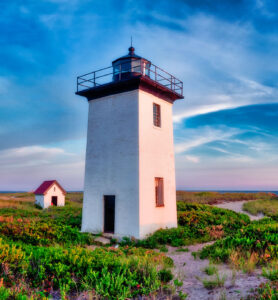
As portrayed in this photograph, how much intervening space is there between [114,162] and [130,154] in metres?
1.17

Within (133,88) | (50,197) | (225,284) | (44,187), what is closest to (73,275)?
(225,284)

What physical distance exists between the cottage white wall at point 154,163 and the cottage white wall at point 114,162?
0.37 metres

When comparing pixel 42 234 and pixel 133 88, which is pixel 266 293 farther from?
pixel 133 88

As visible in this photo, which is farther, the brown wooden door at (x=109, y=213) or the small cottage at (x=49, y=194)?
the small cottage at (x=49, y=194)

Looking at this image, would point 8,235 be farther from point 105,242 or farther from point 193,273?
point 193,273

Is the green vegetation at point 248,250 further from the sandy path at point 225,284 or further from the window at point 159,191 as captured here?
the window at point 159,191

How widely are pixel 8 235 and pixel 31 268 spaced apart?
23.1 ft

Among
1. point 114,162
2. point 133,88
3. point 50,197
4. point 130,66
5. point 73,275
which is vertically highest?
point 130,66

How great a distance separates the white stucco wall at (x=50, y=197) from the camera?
35031mm

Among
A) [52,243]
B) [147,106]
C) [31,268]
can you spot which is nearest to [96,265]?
[31,268]

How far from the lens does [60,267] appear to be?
693 cm

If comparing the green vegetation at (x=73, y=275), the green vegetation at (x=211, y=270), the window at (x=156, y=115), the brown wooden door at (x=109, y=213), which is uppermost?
Result: the window at (x=156, y=115)

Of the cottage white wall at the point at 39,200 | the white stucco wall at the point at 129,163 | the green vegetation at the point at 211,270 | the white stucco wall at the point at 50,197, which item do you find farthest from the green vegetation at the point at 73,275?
the cottage white wall at the point at 39,200

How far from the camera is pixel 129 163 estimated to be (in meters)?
14.7
